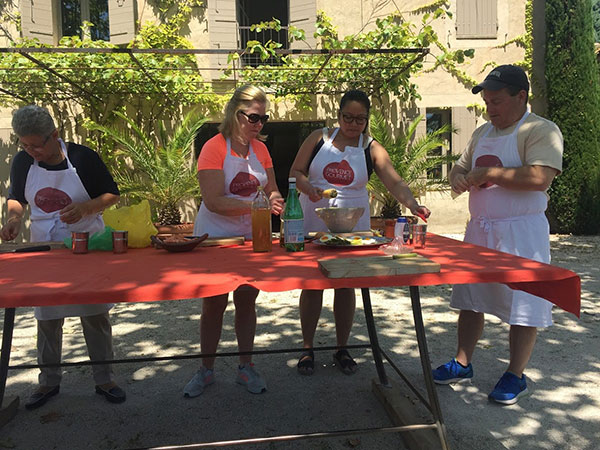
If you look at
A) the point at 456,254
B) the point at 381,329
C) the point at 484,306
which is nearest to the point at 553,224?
the point at 381,329

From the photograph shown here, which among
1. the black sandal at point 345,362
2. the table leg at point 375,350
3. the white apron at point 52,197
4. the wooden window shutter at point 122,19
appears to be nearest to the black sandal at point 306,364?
the black sandal at point 345,362

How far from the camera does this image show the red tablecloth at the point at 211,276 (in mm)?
1445

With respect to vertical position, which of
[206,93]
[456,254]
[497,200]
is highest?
[206,93]

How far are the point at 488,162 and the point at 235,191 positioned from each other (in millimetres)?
1409

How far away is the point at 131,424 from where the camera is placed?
248 centimetres

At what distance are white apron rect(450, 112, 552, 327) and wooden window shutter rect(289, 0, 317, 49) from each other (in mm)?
7255

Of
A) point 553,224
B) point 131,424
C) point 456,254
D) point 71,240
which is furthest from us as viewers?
point 553,224

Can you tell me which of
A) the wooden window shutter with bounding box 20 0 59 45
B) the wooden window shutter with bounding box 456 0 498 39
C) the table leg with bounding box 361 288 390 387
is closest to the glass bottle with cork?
the table leg with bounding box 361 288 390 387

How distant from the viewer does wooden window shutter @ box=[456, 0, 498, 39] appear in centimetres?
945

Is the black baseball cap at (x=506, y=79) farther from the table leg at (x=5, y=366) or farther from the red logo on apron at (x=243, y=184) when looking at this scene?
the table leg at (x=5, y=366)

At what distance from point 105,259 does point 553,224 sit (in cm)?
1012

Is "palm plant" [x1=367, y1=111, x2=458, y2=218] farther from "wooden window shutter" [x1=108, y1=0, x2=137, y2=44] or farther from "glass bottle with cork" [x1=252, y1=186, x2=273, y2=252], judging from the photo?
"glass bottle with cork" [x1=252, y1=186, x2=273, y2=252]

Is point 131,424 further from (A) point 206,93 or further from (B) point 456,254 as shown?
(A) point 206,93

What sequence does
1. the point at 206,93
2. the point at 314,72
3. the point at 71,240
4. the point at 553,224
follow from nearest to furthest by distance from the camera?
the point at 71,240 < the point at 314,72 < the point at 206,93 < the point at 553,224
